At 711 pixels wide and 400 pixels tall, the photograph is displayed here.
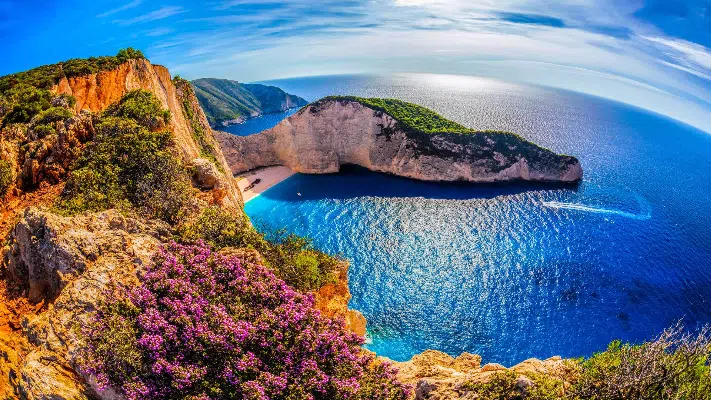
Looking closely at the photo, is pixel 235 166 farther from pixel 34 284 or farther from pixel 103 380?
pixel 103 380

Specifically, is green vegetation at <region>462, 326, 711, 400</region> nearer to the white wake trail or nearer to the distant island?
the white wake trail

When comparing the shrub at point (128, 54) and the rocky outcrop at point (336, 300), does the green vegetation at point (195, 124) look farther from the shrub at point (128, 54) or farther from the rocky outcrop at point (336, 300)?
the rocky outcrop at point (336, 300)

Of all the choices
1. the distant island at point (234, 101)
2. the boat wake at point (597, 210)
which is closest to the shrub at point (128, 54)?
the boat wake at point (597, 210)

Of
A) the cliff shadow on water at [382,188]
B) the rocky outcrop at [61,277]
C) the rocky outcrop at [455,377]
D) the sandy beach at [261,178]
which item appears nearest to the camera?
the rocky outcrop at [61,277]

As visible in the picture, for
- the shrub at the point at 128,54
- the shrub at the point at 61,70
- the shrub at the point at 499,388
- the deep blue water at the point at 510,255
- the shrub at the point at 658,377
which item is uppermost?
the shrub at the point at 128,54

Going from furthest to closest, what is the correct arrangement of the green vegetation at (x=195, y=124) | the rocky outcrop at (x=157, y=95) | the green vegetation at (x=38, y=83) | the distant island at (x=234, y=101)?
the distant island at (x=234, y=101), the green vegetation at (x=195, y=124), the rocky outcrop at (x=157, y=95), the green vegetation at (x=38, y=83)

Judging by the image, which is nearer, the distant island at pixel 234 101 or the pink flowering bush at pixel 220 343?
the pink flowering bush at pixel 220 343

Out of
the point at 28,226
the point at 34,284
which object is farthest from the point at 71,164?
the point at 34,284

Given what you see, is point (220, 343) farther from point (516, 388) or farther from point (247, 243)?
point (516, 388)
